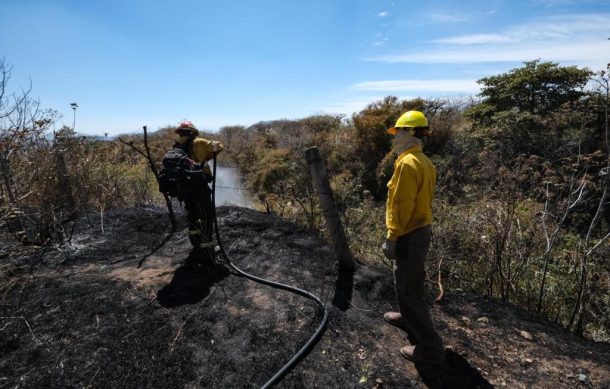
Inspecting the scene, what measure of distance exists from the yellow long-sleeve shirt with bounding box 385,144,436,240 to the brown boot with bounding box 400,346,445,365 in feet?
3.27

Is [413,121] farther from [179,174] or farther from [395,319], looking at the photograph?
[179,174]

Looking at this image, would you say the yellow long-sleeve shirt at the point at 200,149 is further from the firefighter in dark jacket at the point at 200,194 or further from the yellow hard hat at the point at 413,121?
the yellow hard hat at the point at 413,121

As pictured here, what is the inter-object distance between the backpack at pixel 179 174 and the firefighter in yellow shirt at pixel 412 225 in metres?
2.65

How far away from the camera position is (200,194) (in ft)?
16.1

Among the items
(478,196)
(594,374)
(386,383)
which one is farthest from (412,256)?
(478,196)

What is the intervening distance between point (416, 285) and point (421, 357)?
23.0 inches

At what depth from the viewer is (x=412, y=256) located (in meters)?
2.85

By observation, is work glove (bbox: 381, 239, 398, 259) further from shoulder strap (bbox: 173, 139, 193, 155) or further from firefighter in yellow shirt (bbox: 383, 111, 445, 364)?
shoulder strap (bbox: 173, 139, 193, 155)

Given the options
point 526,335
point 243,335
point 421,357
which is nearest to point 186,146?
point 243,335

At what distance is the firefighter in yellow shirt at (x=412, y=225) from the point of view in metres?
2.69

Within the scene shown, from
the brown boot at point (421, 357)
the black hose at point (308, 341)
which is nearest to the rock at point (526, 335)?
the brown boot at point (421, 357)

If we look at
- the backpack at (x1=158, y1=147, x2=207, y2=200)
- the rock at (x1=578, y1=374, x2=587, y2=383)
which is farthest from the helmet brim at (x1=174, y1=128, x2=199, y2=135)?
the rock at (x1=578, y1=374, x2=587, y2=383)

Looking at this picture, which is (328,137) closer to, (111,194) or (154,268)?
(111,194)

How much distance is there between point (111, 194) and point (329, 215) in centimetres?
566
